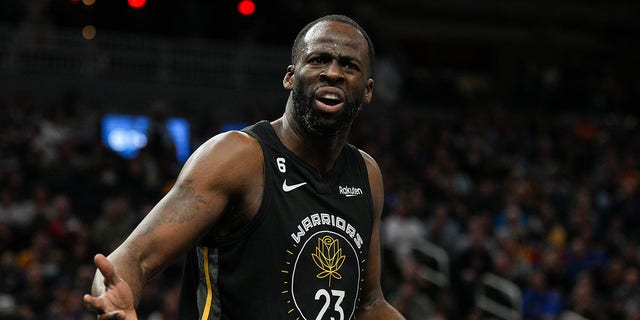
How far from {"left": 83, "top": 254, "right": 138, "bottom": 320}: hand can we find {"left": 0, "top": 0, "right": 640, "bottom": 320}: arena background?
6.80 m

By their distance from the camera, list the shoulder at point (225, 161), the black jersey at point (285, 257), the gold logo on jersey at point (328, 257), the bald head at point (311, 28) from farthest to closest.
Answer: the bald head at point (311, 28) → the gold logo on jersey at point (328, 257) → the black jersey at point (285, 257) → the shoulder at point (225, 161)

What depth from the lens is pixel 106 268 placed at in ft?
9.36

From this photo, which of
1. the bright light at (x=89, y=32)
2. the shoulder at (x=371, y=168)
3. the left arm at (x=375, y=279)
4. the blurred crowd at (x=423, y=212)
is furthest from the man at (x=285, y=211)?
the bright light at (x=89, y=32)

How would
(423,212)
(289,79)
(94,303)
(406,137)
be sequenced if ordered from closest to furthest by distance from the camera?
(94,303) < (289,79) < (423,212) < (406,137)

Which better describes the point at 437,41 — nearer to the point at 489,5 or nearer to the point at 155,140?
the point at 489,5

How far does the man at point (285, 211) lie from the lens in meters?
3.37

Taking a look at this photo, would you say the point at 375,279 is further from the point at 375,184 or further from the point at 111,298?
the point at 111,298

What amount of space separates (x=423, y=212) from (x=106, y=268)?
11708 mm

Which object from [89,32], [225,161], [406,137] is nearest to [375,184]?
[225,161]

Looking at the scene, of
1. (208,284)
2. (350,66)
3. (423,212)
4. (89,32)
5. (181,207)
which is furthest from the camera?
(89,32)

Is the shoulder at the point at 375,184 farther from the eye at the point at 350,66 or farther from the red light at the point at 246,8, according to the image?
the red light at the point at 246,8

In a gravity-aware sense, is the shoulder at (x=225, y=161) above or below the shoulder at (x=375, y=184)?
above

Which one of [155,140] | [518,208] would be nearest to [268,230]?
[155,140]

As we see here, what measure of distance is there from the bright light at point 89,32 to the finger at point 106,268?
15.7 m
